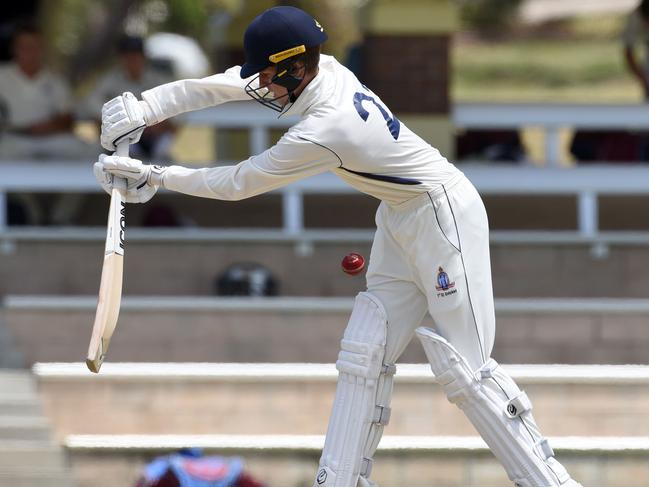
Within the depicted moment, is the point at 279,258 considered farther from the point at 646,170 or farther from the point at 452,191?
the point at 452,191

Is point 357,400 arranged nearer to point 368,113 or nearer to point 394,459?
point 394,459

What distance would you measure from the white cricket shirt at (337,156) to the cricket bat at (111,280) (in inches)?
8.6

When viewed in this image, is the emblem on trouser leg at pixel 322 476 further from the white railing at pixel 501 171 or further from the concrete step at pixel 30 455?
the white railing at pixel 501 171

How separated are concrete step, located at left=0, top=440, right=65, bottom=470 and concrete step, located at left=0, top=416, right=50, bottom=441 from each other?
10 cm

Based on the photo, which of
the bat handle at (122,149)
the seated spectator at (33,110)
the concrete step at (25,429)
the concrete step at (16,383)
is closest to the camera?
the bat handle at (122,149)

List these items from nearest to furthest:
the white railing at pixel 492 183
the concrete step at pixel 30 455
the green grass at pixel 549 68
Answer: the concrete step at pixel 30 455 < the white railing at pixel 492 183 < the green grass at pixel 549 68

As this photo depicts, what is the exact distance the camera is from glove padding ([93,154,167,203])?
552 centimetres

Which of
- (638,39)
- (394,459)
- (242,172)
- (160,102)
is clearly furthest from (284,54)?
(638,39)

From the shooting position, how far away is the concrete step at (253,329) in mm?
8547

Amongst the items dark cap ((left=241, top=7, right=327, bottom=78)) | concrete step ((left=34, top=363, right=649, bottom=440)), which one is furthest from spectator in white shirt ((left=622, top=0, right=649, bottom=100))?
dark cap ((left=241, top=7, right=327, bottom=78))

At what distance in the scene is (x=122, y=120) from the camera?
5625mm

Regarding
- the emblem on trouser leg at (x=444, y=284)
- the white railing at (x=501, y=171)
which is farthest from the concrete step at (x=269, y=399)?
the white railing at (x=501, y=171)

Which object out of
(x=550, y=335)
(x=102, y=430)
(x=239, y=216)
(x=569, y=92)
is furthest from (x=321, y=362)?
(x=569, y=92)

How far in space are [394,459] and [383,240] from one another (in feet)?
3.43
